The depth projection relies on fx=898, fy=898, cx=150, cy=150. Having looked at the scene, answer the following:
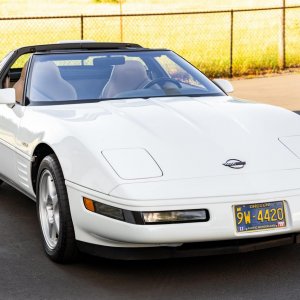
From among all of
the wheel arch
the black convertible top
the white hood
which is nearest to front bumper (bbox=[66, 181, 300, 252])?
the white hood

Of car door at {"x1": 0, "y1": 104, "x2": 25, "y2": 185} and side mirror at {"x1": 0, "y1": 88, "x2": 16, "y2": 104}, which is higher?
side mirror at {"x1": 0, "y1": 88, "x2": 16, "y2": 104}

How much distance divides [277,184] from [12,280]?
1.72 m

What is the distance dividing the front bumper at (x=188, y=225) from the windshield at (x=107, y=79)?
1.86 meters

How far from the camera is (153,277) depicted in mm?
5539

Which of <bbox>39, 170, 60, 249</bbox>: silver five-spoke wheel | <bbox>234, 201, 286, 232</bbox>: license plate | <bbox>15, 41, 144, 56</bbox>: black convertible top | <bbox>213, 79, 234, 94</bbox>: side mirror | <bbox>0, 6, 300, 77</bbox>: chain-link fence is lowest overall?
<bbox>0, 6, 300, 77</bbox>: chain-link fence

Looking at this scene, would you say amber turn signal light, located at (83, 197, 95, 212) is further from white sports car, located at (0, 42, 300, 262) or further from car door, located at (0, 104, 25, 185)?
car door, located at (0, 104, 25, 185)

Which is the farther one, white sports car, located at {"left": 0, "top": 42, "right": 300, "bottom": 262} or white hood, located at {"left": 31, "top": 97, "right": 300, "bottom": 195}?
white hood, located at {"left": 31, "top": 97, "right": 300, "bottom": 195}

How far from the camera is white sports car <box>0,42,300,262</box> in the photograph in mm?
5152

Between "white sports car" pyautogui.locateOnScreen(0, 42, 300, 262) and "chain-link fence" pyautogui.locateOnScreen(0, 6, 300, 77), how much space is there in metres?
11.7

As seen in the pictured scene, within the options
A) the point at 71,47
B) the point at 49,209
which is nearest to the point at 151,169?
the point at 49,209

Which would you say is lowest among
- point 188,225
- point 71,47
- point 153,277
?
point 153,277

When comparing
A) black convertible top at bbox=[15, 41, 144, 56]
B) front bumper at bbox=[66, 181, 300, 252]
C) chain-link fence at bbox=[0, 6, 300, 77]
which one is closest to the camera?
front bumper at bbox=[66, 181, 300, 252]

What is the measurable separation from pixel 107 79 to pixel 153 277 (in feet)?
7.11

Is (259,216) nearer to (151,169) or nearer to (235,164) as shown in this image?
(235,164)
